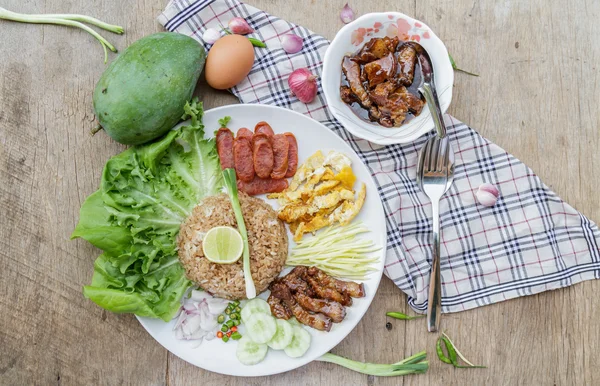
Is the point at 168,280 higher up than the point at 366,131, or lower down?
lower down

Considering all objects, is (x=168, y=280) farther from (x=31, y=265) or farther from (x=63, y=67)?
(x=63, y=67)

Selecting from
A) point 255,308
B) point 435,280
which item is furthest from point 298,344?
point 435,280

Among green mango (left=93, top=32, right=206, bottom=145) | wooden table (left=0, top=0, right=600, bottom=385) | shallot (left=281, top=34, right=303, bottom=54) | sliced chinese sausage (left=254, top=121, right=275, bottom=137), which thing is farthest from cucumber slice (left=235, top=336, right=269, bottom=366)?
shallot (left=281, top=34, right=303, bottom=54)

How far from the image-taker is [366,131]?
3287mm

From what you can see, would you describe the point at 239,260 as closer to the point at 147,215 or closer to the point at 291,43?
the point at 147,215

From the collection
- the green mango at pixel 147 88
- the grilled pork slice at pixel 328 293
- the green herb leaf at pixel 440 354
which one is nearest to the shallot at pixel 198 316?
→ the grilled pork slice at pixel 328 293

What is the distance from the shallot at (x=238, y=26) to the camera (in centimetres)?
336

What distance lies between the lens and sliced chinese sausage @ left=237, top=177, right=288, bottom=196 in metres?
3.37

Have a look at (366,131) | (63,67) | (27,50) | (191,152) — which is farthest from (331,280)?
(27,50)

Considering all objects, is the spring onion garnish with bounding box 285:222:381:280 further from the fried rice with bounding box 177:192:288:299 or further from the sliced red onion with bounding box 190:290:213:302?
the sliced red onion with bounding box 190:290:213:302

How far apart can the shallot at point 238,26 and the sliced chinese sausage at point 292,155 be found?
76cm

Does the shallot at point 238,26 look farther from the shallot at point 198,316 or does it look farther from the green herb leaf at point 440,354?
the green herb leaf at point 440,354

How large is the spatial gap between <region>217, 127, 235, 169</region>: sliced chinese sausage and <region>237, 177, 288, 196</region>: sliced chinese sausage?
6.2 inches

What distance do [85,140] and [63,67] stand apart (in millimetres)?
521
